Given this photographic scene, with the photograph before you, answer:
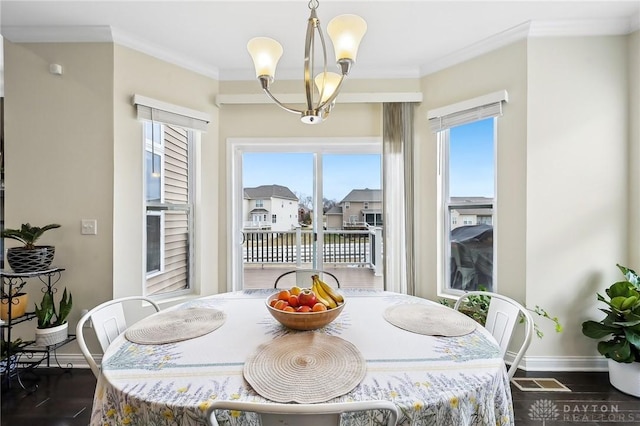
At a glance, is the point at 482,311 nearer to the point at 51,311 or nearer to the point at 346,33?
the point at 346,33

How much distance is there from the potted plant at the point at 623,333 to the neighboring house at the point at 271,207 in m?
2.57

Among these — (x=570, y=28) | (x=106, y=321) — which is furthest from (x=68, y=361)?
(x=570, y=28)

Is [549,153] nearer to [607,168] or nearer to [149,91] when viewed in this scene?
[607,168]

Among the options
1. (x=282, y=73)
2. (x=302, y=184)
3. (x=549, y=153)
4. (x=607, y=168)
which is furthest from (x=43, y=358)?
(x=607, y=168)

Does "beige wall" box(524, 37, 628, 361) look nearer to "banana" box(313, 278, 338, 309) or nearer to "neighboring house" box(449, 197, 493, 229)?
"neighboring house" box(449, 197, 493, 229)

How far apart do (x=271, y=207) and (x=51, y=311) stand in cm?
192

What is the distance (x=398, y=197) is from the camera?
293cm

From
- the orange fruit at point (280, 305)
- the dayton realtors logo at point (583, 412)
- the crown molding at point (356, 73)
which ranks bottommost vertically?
the dayton realtors logo at point (583, 412)

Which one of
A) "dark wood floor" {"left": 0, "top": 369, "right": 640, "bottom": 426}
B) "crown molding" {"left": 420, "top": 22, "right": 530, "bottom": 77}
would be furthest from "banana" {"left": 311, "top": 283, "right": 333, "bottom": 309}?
"crown molding" {"left": 420, "top": 22, "right": 530, "bottom": 77}

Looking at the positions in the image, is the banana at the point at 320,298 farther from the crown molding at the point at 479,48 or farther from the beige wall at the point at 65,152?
the crown molding at the point at 479,48

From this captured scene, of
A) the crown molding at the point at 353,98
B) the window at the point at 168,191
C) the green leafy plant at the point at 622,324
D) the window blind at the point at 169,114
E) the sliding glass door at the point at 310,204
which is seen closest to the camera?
the green leafy plant at the point at 622,324

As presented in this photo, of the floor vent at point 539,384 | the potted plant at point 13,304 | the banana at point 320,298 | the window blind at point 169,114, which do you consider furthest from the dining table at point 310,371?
the window blind at point 169,114

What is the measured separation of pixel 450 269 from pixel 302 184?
66.6 inches

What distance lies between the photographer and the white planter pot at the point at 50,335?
209 centimetres
